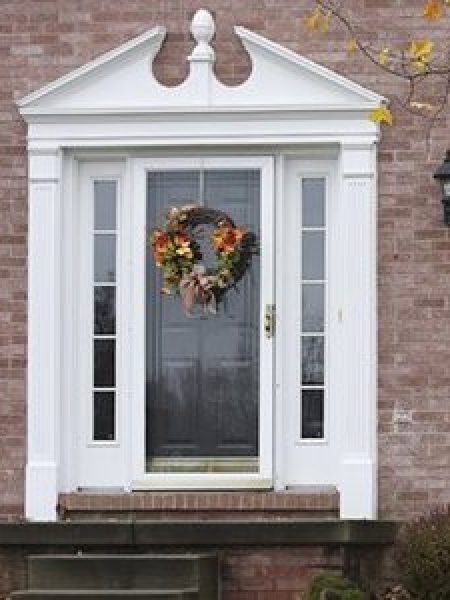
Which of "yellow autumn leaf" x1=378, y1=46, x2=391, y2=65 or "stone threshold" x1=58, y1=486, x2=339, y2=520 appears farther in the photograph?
"stone threshold" x1=58, y1=486, x2=339, y2=520

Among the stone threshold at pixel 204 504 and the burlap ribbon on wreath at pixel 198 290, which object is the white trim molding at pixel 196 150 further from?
the burlap ribbon on wreath at pixel 198 290

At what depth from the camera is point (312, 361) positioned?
11648 millimetres

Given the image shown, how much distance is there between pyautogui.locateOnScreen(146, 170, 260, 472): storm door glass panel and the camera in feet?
38.2

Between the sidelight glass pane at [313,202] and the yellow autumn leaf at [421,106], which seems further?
the sidelight glass pane at [313,202]

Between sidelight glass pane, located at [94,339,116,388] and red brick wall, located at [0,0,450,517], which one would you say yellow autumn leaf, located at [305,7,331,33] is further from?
sidelight glass pane, located at [94,339,116,388]

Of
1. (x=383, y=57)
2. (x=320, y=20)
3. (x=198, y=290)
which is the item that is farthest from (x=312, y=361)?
(x=320, y=20)

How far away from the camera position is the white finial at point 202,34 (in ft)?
37.9

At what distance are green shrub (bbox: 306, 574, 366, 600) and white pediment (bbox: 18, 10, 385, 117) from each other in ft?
9.38

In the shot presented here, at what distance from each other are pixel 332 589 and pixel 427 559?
0.60 m

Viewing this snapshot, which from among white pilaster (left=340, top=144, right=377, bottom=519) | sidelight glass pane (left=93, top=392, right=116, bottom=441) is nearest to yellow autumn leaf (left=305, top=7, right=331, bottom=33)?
white pilaster (left=340, top=144, right=377, bottom=519)

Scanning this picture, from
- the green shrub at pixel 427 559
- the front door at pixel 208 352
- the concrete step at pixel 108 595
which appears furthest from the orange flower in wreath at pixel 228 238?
the concrete step at pixel 108 595

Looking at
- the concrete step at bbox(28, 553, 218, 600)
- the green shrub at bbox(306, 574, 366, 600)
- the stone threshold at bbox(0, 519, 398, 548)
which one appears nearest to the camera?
the green shrub at bbox(306, 574, 366, 600)

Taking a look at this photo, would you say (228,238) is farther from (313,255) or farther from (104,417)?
(104,417)

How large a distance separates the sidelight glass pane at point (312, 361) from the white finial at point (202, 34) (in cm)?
184
